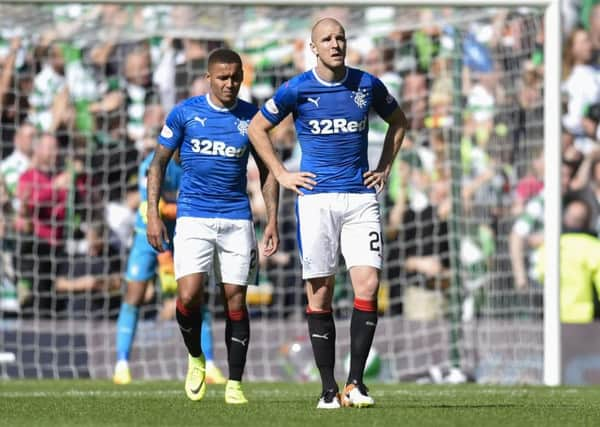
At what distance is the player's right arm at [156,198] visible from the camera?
28.8ft

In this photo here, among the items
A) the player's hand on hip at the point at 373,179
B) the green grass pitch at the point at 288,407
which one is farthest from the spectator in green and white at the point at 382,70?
the player's hand on hip at the point at 373,179

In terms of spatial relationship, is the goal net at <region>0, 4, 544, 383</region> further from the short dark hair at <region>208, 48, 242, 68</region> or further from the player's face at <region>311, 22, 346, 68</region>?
the player's face at <region>311, 22, 346, 68</region>

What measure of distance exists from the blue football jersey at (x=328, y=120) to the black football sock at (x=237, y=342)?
1090 mm

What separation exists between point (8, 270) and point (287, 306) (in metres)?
2.77

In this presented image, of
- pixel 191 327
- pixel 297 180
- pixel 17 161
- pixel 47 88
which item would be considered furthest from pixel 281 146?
pixel 297 180

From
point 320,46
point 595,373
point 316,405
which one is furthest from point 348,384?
point 595,373

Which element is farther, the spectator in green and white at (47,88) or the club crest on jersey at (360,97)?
the spectator in green and white at (47,88)

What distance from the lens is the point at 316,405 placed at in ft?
28.2

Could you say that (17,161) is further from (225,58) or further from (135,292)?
(225,58)

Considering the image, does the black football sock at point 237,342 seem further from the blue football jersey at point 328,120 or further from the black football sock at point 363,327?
the blue football jersey at point 328,120

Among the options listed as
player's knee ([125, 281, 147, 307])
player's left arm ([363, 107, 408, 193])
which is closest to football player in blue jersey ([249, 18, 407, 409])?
player's left arm ([363, 107, 408, 193])

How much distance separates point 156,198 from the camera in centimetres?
887

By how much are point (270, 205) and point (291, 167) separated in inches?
228

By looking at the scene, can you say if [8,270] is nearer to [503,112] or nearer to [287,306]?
[287,306]
